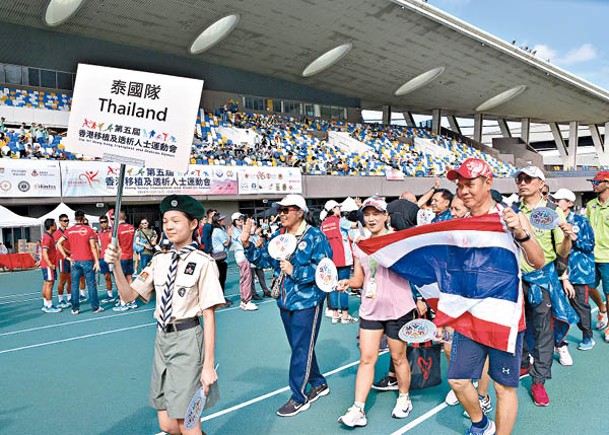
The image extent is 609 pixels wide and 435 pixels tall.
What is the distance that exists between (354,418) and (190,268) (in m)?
1.85

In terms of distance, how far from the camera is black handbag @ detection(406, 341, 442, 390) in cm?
428

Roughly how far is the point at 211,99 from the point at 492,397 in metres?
28.6

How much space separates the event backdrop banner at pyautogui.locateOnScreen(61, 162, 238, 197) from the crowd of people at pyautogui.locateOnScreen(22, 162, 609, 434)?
1272 cm

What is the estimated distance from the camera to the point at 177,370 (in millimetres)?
2814

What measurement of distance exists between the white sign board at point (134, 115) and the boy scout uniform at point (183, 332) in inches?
13.0

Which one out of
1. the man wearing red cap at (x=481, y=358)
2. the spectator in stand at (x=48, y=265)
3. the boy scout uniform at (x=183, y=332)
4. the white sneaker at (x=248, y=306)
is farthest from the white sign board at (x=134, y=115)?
the spectator in stand at (x=48, y=265)

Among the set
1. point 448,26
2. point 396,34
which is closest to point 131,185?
point 396,34

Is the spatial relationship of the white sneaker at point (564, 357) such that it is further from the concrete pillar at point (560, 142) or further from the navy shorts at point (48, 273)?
the concrete pillar at point (560, 142)

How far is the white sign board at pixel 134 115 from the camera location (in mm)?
2875

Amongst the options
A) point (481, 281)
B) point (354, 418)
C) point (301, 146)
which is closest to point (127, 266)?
point (354, 418)

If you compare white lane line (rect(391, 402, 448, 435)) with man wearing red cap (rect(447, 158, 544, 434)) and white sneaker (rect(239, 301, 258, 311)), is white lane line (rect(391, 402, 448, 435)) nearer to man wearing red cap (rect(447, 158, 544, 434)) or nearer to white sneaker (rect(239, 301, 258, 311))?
man wearing red cap (rect(447, 158, 544, 434))

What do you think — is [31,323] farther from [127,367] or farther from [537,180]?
[537,180]

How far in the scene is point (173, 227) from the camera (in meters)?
2.89

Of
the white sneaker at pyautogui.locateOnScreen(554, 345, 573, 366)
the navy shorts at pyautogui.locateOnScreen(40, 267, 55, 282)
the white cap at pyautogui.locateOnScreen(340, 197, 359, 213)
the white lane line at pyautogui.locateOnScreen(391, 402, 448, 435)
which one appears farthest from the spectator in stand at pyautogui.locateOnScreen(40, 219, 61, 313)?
the white sneaker at pyautogui.locateOnScreen(554, 345, 573, 366)
